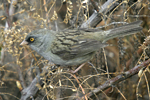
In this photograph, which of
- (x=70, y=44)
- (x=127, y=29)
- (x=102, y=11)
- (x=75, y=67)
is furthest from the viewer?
(x=75, y=67)

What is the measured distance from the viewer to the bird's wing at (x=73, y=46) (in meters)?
3.36

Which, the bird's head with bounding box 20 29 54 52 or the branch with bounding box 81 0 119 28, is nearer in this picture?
the branch with bounding box 81 0 119 28

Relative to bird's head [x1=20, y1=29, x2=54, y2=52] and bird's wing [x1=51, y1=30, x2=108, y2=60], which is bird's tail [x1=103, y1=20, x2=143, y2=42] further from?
bird's head [x1=20, y1=29, x2=54, y2=52]

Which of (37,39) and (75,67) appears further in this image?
(75,67)

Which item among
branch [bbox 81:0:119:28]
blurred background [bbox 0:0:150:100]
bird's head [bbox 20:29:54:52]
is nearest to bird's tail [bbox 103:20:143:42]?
blurred background [bbox 0:0:150:100]

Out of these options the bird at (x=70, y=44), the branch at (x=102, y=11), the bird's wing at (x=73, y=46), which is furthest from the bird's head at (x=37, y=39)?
the branch at (x=102, y=11)

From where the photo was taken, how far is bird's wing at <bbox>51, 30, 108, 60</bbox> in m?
3.36

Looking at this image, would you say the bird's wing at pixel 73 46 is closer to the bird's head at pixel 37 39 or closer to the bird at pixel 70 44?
the bird at pixel 70 44

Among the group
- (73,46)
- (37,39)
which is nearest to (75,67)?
(73,46)

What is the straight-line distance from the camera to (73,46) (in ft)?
11.1

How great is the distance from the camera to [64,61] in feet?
11.2

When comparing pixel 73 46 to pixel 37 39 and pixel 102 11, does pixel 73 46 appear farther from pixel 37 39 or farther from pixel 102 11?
pixel 102 11

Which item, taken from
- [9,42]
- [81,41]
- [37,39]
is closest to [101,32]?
[81,41]

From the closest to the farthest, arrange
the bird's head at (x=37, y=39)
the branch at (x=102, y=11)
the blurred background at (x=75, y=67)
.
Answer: the blurred background at (x=75, y=67)
the branch at (x=102, y=11)
the bird's head at (x=37, y=39)
